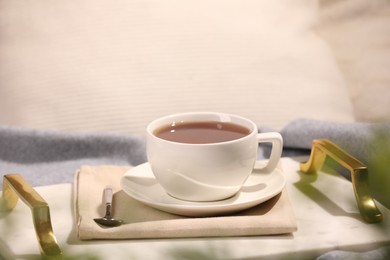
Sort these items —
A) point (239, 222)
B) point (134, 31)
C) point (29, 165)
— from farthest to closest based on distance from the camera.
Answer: point (134, 31)
point (29, 165)
point (239, 222)

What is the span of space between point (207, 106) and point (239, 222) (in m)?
0.41

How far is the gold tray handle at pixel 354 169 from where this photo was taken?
22.0 inches

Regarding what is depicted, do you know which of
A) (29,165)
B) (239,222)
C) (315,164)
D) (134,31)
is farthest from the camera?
(134,31)

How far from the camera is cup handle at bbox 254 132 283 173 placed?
598 mm

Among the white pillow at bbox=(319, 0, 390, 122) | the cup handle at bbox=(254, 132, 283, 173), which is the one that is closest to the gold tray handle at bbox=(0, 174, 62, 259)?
the cup handle at bbox=(254, 132, 283, 173)

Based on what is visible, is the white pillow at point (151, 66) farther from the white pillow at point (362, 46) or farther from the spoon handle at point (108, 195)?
the spoon handle at point (108, 195)

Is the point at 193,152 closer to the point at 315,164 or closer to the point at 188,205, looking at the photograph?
the point at 188,205

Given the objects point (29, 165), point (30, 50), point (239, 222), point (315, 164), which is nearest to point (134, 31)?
point (30, 50)

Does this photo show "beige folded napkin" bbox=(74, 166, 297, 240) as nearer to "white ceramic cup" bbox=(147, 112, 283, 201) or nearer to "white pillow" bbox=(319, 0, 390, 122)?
"white ceramic cup" bbox=(147, 112, 283, 201)

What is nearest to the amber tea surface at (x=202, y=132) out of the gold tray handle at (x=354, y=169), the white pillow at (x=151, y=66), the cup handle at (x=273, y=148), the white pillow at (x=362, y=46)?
the cup handle at (x=273, y=148)

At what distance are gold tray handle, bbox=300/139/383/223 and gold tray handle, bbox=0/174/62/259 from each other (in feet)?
0.92

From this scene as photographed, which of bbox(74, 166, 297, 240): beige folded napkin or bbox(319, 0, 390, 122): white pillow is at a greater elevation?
bbox(319, 0, 390, 122): white pillow

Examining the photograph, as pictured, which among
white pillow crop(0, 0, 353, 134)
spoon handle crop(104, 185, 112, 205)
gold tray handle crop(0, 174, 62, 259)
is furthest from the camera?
white pillow crop(0, 0, 353, 134)

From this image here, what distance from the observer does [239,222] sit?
1.71 ft
